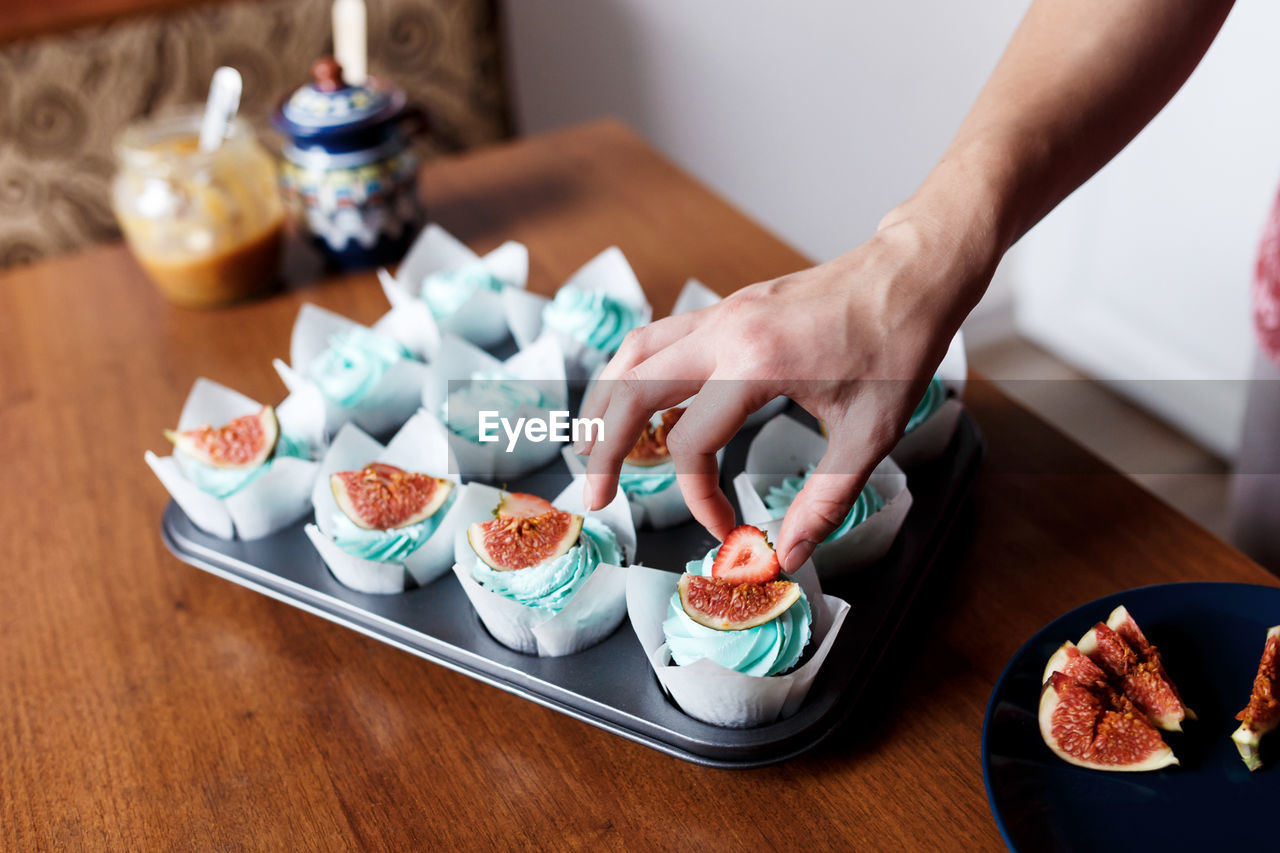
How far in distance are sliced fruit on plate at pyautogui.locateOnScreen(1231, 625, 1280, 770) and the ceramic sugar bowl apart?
126 centimetres

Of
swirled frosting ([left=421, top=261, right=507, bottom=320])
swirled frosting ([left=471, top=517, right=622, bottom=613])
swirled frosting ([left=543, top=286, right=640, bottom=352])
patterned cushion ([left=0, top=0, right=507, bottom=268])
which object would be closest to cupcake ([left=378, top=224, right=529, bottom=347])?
swirled frosting ([left=421, top=261, right=507, bottom=320])

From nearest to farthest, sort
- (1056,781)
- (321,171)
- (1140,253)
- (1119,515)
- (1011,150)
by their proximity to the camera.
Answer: (1056,781), (1011,150), (1119,515), (321,171), (1140,253)

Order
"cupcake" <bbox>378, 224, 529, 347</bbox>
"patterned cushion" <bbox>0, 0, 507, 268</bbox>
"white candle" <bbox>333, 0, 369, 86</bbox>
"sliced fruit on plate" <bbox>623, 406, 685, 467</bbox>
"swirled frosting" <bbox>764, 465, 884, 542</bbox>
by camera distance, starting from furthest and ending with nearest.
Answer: "white candle" <bbox>333, 0, 369, 86</bbox> < "patterned cushion" <bbox>0, 0, 507, 268</bbox> < "cupcake" <bbox>378, 224, 529, 347</bbox> < "sliced fruit on plate" <bbox>623, 406, 685, 467</bbox> < "swirled frosting" <bbox>764, 465, 884, 542</bbox>

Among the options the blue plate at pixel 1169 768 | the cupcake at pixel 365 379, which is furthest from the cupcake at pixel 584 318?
the blue plate at pixel 1169 768

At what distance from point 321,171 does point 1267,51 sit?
201cm

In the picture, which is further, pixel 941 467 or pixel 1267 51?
pixel 1267 51

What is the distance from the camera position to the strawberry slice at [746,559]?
85 cm

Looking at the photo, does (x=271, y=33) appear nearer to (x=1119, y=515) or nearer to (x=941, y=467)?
(x=941, y=467)

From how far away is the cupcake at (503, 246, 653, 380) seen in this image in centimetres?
123

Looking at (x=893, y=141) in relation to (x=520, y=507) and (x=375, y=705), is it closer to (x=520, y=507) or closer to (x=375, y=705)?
(x=520, y=507)

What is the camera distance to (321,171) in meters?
1.51

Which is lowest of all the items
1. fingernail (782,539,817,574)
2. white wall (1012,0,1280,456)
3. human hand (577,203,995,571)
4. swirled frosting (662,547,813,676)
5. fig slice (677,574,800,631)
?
white wall (1012,0,1280,456)

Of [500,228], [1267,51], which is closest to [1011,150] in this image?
[500,228]

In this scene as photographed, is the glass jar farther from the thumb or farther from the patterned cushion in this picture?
the thumb
